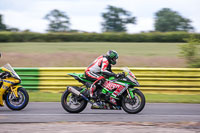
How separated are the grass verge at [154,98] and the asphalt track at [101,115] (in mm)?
1318

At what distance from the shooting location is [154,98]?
38.3 feet

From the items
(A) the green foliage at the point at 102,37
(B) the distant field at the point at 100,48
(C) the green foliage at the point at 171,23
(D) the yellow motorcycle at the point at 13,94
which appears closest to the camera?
(D) the yellow motorcycle at the point at 13,94

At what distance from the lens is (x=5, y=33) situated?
90.1 ft

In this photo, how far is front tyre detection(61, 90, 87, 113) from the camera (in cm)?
852

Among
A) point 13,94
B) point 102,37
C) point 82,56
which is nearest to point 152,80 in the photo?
point 13,94

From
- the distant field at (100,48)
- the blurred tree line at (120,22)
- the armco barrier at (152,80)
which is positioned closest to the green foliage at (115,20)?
the blurred tree line at (120,22)

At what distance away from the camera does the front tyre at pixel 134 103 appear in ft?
27.1

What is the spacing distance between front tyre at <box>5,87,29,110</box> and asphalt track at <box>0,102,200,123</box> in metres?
0.15

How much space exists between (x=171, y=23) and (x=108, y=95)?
35.8 m

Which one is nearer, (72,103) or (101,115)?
(101,115)

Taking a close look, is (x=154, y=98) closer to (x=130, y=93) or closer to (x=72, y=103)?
(x=130, y=93)

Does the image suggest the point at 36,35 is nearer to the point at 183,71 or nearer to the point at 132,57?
the point at 132,57

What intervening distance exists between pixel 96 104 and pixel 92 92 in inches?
12.0

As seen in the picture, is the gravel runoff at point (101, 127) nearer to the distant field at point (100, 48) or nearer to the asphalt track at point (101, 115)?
the asphalt track at point (101, 115)
